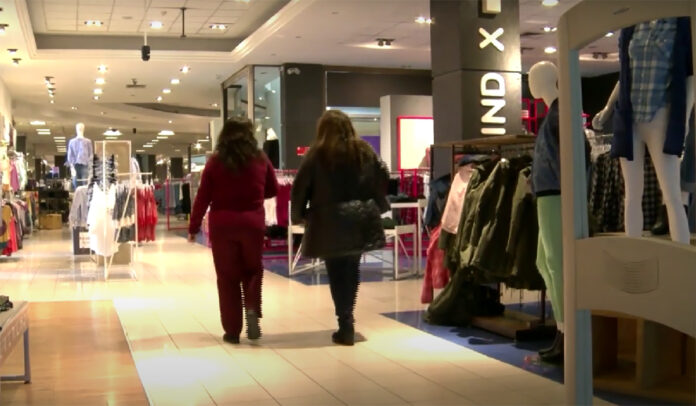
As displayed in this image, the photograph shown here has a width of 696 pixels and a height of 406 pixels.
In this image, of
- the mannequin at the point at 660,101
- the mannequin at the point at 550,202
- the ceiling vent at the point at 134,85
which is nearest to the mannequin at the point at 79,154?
the ceiling vent at the point at 134,85

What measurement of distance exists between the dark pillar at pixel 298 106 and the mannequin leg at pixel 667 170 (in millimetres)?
11439

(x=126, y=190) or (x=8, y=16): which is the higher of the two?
(x=8, y=16)

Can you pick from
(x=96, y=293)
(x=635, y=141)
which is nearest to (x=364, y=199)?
(x=635, y=141)

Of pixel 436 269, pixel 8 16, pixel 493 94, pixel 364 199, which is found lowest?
pixel 436 269

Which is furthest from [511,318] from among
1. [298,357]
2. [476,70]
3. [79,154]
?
[79,154]

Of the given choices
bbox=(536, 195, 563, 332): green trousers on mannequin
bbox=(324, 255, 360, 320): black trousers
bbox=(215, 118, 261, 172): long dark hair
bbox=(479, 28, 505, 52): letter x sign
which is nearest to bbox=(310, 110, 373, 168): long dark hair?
bbox=(215, 118, 261, 172): long dark hair

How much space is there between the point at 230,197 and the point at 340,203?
707mm

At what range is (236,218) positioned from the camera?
16.8 ft

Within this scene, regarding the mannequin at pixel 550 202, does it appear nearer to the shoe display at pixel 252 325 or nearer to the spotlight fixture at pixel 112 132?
the shoe display at pixel 252 325

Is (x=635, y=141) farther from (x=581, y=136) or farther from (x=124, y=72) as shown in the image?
(x=124, y=72)

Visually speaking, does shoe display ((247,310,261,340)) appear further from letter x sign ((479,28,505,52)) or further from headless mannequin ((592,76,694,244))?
letter x sign ((479,28,505,52))

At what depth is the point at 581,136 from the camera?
2.31 m

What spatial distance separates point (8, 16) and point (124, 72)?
5.24 meters

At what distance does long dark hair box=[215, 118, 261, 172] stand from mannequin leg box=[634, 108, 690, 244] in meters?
2.50
